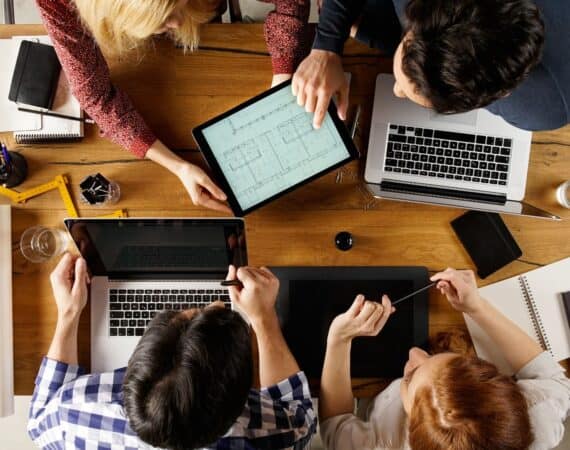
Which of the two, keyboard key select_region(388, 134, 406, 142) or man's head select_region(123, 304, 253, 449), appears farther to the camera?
keyboard key select_region(388, 134, 406, 142)

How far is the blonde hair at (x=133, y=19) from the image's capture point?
1017 mm

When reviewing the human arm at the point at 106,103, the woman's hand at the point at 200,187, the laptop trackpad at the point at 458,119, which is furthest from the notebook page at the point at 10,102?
the laptop trackpad at the point at 458,119

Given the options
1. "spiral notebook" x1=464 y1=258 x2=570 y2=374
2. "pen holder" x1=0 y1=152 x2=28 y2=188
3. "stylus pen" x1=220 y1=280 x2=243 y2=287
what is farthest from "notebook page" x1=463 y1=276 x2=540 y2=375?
"pen holder" x1=0 y1=152 x2=28 y2=188

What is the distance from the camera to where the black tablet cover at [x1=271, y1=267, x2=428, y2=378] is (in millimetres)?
1252

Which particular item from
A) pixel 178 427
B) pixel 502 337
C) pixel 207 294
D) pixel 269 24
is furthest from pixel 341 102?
pixel 178 427

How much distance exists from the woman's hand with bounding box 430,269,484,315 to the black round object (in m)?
0.21

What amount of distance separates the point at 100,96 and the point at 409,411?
1001 mm

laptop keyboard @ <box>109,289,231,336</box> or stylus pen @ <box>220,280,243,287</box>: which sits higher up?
stylus pen @ <box>220,280,243,287</box>

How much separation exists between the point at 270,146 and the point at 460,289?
1.83 feet

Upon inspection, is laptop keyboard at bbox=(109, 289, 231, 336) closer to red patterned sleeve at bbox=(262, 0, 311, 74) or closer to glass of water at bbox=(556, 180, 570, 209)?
red patterned sleeve at bbox=(262, 0, 311, 74)

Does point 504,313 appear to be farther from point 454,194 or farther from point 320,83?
point 320,83

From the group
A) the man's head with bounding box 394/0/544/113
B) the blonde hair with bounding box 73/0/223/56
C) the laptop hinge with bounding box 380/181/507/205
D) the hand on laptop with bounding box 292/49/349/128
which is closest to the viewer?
the man's head with bounding box 394/0/544/113

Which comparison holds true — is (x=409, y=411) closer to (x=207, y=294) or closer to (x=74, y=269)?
(x=207, y=294)

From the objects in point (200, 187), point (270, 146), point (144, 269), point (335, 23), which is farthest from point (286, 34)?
point (144, 269)
